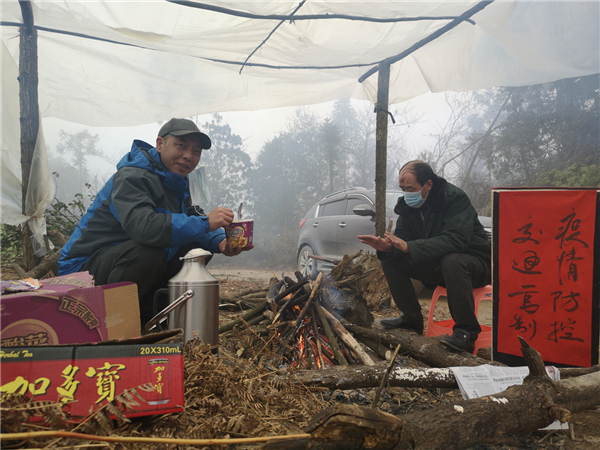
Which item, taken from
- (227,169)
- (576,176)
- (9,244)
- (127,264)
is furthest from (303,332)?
(227,169)

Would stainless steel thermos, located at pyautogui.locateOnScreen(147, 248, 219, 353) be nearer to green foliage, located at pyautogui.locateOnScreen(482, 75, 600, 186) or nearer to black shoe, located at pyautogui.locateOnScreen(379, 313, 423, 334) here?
black shoe, located at pyautogui.locateOnScreen(379, 313, 423, 334)

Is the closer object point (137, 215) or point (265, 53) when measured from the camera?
point (137, 215)

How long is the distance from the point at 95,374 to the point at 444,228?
9.18ft

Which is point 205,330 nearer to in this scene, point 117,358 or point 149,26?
point 117,358

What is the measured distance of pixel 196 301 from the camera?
2.10 metres

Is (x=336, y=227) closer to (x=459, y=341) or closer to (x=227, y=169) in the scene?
(x=459, y=341)

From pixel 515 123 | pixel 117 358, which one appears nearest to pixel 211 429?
pixel 117 358

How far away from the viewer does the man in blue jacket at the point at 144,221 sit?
2238mm

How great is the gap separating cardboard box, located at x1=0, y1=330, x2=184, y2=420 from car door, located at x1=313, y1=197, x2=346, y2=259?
6126 mm

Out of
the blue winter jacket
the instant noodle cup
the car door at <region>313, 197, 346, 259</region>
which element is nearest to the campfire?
the instant noodle cup

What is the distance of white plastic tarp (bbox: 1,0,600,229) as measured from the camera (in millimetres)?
3162

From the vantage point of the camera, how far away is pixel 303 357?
254 centimetres

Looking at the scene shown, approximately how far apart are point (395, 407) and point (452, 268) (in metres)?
1.23

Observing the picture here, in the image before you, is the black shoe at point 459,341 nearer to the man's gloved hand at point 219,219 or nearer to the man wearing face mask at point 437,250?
the man wearing face mask at point 437,250
